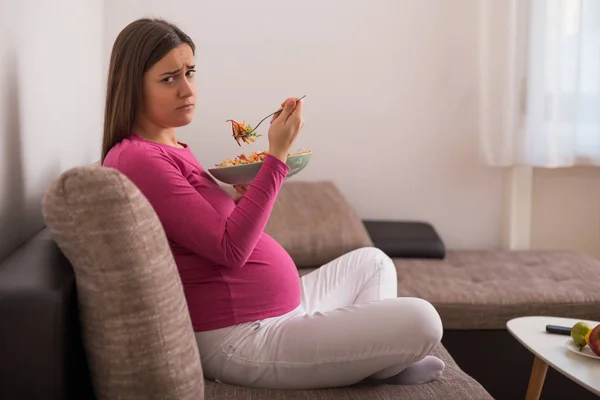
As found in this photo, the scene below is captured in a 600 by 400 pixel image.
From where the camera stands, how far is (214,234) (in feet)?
5.13

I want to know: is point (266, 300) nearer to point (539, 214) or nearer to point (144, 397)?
point (144, 397)

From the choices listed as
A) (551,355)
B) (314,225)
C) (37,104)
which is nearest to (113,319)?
(37,104)

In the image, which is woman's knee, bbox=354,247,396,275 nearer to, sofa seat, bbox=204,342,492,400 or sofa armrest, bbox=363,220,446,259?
sofa seat, bbox=204,342,492,400

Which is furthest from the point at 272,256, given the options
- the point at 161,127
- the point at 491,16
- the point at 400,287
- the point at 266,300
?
the point at 491,16

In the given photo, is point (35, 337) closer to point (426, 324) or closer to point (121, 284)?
point (121, 284)

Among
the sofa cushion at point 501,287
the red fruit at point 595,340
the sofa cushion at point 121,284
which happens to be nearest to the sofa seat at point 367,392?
the sofa cushion at point 121,284

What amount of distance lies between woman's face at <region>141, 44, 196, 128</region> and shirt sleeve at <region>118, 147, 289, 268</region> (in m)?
0.15

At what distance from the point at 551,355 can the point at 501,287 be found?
0.73 meters

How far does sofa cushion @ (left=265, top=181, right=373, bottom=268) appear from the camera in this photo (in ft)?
9.21

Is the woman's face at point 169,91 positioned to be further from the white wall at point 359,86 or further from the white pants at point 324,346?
the white wall at point 359,86

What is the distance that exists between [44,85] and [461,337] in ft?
4.92

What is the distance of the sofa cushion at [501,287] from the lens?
2607mm

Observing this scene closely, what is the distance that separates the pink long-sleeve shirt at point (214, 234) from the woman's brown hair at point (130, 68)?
0.05m

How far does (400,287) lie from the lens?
8.89 ft
